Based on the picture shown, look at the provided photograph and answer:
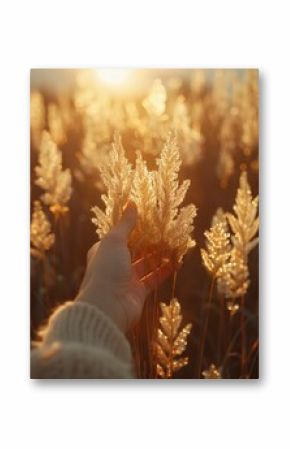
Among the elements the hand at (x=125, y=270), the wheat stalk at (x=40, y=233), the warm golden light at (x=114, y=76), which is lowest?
the hand at (x=125, y=270)

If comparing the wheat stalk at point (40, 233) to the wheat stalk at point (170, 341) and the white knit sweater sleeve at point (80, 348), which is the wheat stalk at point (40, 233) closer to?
the white knit sweater sleeve at point (80, 348)

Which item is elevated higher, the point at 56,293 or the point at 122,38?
the point at 122,38

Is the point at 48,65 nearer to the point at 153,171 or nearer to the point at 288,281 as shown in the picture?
the point at 153,171

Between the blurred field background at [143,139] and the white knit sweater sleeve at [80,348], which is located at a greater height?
the blurred field background at [143,139]

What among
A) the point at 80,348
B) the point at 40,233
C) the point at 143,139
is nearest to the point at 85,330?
the point at 80,348

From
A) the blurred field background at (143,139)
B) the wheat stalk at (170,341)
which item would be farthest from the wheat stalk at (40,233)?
the wheat stalk at (170,341)

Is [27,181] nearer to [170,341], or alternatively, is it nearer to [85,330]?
[85,330]
